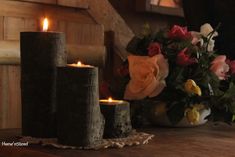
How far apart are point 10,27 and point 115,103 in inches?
24.1

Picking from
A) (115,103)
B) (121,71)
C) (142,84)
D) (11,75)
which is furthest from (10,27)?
(115,103)

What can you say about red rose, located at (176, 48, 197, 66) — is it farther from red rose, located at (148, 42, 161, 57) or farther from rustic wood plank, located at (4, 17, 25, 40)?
rustic wood plank, located at (4, 17, 25, 40)

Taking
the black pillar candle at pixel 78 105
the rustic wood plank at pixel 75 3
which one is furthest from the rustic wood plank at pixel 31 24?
the black pillar candle at pixel 78 105

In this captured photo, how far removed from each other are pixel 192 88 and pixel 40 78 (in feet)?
1.24

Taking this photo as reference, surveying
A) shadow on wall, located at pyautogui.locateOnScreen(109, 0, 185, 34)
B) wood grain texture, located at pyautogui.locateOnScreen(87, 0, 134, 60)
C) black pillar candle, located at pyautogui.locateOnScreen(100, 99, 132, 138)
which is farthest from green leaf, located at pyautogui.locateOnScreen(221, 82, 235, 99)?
shadow on wall, located at pyautogui.locateOnScreen(109, 0, 185, 34)

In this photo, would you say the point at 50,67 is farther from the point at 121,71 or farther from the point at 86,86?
the point at 121,71

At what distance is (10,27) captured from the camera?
A: 1.40 m

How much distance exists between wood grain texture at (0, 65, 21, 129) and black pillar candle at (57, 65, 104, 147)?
0.59 metres

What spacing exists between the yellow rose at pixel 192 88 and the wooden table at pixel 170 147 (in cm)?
9

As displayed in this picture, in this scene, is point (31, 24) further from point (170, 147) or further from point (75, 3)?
point (170, 147)

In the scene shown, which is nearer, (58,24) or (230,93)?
(230,93)

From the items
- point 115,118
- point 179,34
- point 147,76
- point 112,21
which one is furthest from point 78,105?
point 112,21

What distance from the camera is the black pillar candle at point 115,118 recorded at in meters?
0.90

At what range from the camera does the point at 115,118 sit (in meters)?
0.90
